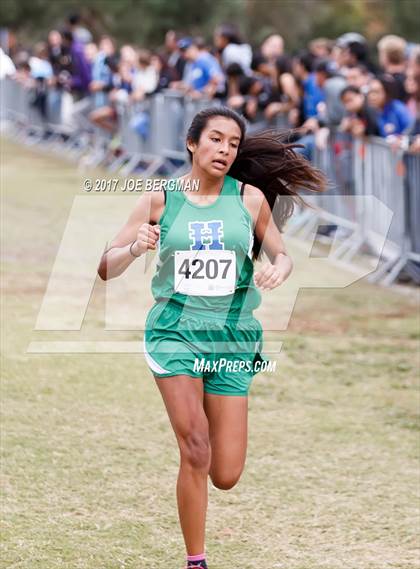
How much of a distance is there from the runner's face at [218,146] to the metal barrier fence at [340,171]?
113 centimetres

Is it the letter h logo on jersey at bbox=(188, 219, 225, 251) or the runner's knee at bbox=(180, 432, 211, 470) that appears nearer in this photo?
the runner's knee at bbox=(180, 432, 211, 470)

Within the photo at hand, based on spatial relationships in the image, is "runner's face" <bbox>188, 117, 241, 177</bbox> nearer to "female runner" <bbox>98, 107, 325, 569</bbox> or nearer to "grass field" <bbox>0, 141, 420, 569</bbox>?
"female runner" <bbox>98, 107, 325, 569</bbox>

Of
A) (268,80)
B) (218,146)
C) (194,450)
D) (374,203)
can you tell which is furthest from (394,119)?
(194,450)

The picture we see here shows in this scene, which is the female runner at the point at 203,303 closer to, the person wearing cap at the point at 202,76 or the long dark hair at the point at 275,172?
the long dark hair at the point at 275,172

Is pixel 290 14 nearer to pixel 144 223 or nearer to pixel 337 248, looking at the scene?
pixel 337 248

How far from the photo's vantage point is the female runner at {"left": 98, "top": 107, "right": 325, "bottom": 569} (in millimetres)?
4824

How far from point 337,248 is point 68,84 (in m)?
10.7

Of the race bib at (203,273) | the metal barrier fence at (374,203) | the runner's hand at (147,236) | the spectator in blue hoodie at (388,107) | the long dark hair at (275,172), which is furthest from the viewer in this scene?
the spectator in blue hoodie at (388,107)

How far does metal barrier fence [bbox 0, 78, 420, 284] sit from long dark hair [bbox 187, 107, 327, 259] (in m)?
0.56

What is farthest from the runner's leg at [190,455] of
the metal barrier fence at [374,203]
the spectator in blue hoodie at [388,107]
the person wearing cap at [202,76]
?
the person wearing cap at [202,76]

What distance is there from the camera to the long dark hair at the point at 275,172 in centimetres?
538

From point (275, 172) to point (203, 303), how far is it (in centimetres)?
78

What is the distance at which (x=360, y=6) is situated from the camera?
68.6 m

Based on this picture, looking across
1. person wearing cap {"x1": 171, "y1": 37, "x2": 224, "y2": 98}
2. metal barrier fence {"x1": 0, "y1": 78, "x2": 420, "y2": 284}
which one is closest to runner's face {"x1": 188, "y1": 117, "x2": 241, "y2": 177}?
metal barrier fence {"x1": 0, "y1": 78, "x2": 420, "y2": 284}
